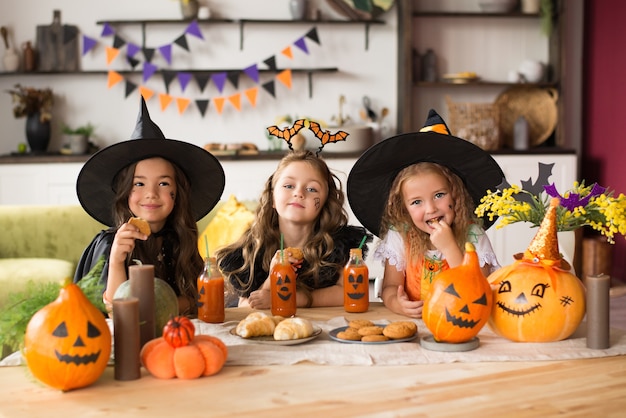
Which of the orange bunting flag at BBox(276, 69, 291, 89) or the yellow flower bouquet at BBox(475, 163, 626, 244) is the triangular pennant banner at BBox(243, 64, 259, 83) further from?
the yellow flower bouquet at BBox(475, 163, 626, 244)

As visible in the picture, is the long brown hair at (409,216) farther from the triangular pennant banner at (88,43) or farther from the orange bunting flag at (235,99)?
the triangular pennant banner at (88,43)

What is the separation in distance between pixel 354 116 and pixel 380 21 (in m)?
0.69

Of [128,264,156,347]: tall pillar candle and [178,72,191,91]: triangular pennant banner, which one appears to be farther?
[178,72,191,91]: triangular pennant banner

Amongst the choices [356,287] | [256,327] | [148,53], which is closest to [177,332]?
[256,327]

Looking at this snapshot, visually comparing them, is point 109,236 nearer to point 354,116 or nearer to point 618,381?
point 618,381

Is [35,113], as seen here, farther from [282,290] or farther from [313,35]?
[282,290]

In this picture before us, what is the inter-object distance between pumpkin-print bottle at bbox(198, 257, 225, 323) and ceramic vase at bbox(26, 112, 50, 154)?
4.07 m

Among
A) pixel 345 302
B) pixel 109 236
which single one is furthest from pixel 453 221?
pixel 109 236

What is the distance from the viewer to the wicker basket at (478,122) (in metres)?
5.77

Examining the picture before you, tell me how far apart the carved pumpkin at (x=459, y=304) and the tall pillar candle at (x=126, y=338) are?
0.61 metres

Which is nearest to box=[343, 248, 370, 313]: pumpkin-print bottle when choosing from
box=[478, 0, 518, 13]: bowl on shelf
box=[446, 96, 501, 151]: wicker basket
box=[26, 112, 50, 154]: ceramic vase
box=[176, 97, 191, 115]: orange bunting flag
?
box=[446, 96, 501, 151]: wicker basket

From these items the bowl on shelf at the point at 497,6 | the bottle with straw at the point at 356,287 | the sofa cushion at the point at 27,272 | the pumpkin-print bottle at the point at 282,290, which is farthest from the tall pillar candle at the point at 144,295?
the bowl on shelf at the point at 497,6

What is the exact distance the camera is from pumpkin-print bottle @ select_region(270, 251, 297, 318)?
2.13 m

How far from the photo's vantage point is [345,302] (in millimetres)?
2205
